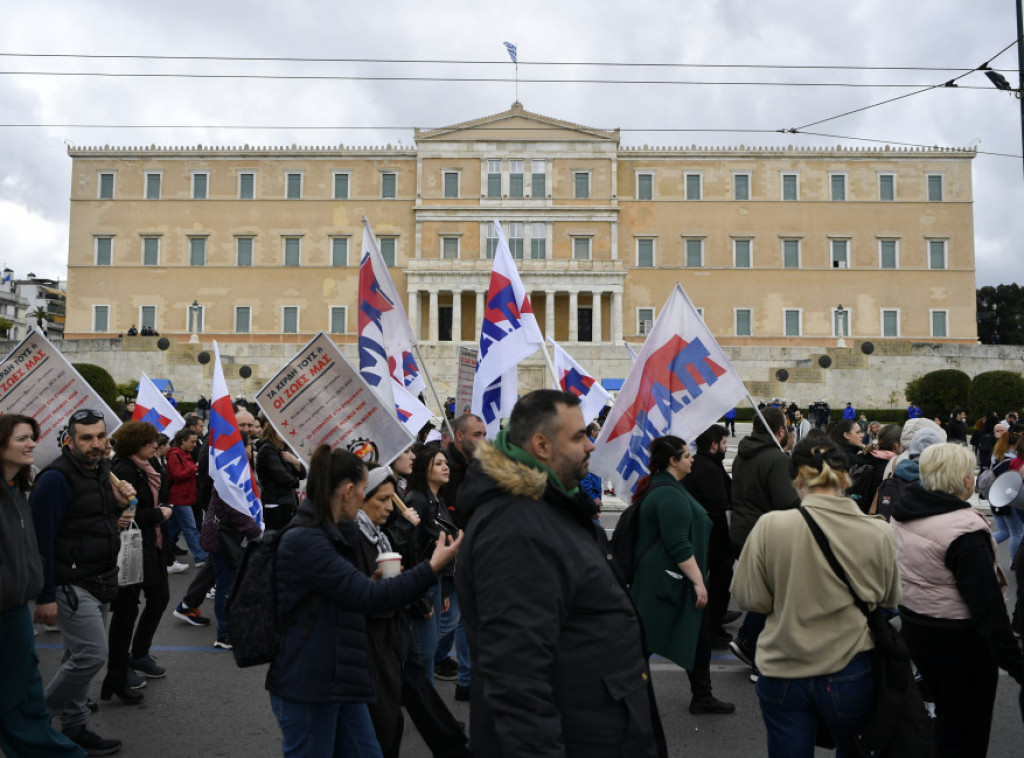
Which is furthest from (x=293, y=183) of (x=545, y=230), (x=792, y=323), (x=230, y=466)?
(x=230, y=466)

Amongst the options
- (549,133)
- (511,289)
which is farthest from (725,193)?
(511,289)

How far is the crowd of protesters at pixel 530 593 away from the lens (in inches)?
88.4

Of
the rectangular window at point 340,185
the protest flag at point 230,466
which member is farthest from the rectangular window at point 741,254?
the protest flag at point 230,466

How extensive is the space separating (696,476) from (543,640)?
14.1 ft

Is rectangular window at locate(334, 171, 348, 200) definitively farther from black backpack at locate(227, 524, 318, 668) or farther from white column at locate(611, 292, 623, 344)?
black backpack at locate(227, 524, 318, 668)

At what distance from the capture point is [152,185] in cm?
4750

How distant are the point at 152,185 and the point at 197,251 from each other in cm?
418

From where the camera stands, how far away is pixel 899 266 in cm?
4656

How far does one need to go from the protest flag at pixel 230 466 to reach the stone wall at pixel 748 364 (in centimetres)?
2790

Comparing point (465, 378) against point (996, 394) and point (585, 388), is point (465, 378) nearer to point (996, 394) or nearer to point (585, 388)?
point (585, 388)

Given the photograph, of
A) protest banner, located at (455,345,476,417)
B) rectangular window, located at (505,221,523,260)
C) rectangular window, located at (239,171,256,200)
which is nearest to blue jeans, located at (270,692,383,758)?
protest banner, located at (455,345,476,417)

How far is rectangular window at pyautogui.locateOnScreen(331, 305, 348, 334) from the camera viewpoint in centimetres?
4580

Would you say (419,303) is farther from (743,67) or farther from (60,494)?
(60,494)

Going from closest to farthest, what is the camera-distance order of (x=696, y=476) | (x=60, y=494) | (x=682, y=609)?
1. (x=60, y=494)
2. (x=682, y=609)
3. (x=696, y=476)
